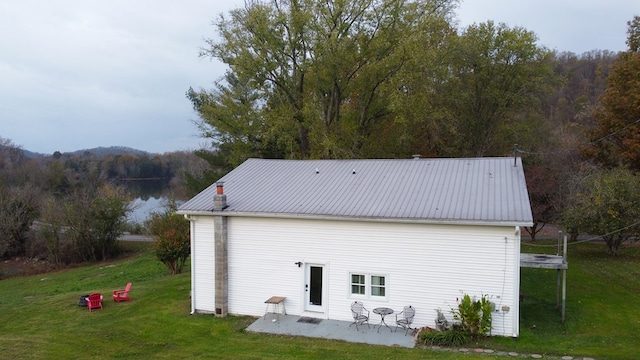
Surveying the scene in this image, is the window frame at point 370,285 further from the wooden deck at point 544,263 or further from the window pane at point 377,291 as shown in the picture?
the wooden deck at point 544,263

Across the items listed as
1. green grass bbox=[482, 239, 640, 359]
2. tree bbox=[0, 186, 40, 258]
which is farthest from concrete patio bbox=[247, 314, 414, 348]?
tree bbox=[0, 186, 40, 258]

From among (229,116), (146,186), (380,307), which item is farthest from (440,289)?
(146,186)

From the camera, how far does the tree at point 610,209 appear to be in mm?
20438

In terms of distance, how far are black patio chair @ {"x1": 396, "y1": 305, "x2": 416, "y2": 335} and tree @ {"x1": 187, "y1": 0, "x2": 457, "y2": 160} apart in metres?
14.2

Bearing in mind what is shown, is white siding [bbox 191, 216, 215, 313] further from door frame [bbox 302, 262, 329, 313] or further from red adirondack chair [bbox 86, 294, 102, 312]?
red adirondack chair [bbox 86, 294, 102, 312]

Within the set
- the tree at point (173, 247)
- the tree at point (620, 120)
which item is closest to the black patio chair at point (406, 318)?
the tree at point (173, 247)

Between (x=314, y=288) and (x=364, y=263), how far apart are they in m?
1.81

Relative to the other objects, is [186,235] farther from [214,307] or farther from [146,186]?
[146,186]

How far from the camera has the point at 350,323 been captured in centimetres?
1359

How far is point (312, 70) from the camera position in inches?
1101

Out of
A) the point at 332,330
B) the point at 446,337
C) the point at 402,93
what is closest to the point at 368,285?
the point at 332,330

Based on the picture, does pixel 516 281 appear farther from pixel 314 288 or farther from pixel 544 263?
pixel 314 288

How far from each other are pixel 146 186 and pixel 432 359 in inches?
3495

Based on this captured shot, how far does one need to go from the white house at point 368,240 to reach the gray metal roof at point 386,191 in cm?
3
